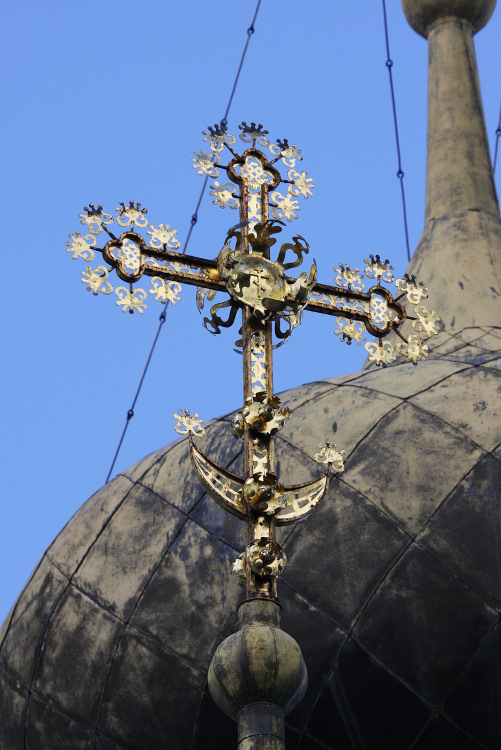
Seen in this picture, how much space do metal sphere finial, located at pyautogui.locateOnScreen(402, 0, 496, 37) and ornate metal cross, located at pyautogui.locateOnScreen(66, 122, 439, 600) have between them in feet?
32.2

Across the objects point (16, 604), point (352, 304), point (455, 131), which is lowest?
point (16, 604)

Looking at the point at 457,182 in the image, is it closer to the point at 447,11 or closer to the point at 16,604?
the point at 447,11

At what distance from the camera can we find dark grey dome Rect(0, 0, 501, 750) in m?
10.3

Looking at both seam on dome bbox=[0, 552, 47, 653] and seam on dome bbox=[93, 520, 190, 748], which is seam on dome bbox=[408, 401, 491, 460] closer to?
seam on dome bbox=[93, 520, 190, 748]

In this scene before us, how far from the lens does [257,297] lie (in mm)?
7508

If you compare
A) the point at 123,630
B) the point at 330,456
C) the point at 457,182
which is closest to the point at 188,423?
the point at 330,456

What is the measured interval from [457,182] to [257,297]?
8640 mm

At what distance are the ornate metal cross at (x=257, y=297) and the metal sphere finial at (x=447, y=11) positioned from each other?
9.82m

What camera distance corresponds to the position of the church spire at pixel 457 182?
14.0m

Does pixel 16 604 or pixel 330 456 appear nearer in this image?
pixel 330 456

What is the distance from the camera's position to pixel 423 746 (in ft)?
34.1

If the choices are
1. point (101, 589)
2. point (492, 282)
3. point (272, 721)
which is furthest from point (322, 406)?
point (272, 721)

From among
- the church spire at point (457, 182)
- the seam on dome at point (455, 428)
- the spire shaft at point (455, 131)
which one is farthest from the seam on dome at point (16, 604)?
the spire shaft at point (455, 131)

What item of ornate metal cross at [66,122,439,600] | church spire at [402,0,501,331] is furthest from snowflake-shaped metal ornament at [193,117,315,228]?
church spire at [402,0,501,331]
